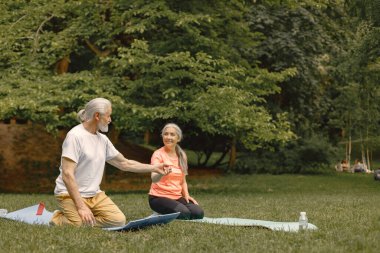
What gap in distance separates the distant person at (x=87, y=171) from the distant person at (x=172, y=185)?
1268 millimetres

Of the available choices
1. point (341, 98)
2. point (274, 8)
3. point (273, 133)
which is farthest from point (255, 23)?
point (341, 98)

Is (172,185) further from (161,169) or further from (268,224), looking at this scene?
(268,224)

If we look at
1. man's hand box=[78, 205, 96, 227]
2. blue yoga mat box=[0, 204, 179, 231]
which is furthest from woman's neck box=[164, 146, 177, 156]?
man's hand box=[78, 205, 96, 227]

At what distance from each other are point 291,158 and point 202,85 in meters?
10.4

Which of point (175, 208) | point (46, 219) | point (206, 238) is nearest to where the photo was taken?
point (206, 238)

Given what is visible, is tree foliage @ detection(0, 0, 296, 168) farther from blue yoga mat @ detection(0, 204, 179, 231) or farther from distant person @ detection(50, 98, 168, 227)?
distant person @ detection(50, 98, 168, 227)

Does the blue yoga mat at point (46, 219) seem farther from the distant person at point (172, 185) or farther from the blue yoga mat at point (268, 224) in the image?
the distant person at point (172, 185)

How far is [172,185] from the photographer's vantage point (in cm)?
895

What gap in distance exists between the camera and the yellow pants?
23.5ft

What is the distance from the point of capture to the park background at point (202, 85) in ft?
47.8

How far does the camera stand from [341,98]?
26.8 m

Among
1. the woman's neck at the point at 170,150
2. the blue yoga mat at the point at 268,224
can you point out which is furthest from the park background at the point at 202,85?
the woman's neck at the point at 170,150

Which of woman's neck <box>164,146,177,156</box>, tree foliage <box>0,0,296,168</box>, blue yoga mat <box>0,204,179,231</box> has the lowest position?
blue yoga mat <box>0,204,179,231</box>

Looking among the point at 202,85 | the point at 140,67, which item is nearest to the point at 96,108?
the point at 140,67
